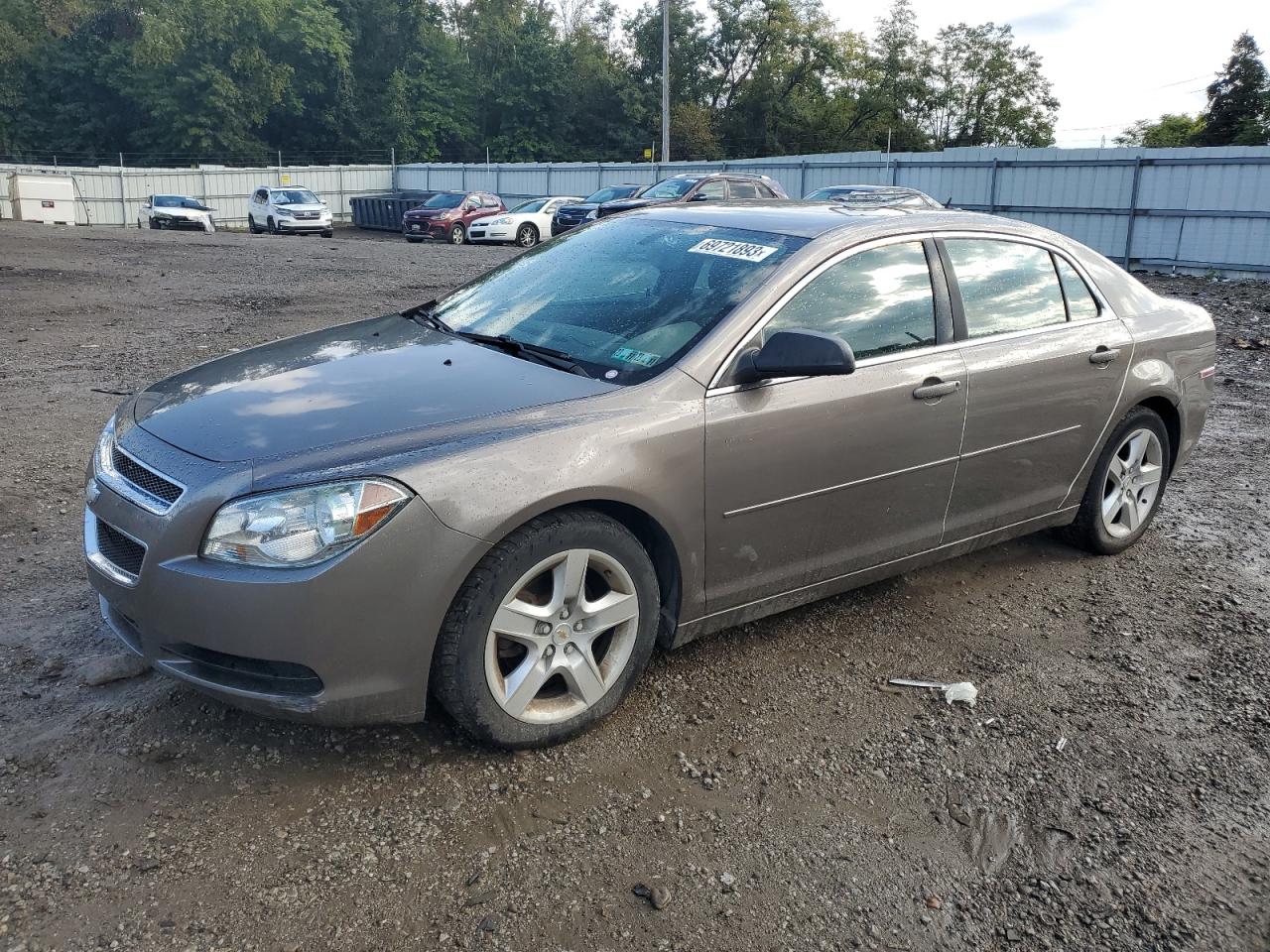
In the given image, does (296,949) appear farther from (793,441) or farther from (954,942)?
(793,441)

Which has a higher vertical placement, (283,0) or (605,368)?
(283,0)

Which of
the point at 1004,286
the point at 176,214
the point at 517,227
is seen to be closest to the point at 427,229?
the point at 517,227

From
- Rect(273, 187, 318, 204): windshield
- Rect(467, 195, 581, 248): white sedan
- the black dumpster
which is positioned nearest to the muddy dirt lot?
Rect(467, 195, 581, 248): white sedan

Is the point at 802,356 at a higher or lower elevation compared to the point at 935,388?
higher

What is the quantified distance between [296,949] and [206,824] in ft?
1.89

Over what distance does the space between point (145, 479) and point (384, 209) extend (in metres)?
36.4

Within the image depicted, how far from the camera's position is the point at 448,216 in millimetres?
29578

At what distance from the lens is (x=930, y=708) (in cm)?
360

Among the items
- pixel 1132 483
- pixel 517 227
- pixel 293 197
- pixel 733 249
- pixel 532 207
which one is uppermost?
pixel 733 249

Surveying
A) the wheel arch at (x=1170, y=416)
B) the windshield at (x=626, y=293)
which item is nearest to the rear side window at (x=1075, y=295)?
the wheel arch at (x=1170, y=416)

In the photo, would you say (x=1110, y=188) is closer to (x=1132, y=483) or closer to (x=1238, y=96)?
(x=1132, y=483)

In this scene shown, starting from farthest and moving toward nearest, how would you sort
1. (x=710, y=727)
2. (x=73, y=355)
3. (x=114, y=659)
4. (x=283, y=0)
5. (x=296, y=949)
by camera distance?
(x=283, y=0)
(x=73, y=355)
(x=114, y=659)
(x=710, y=727)
(x=296, y=949)

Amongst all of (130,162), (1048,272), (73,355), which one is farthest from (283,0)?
(1048,272)

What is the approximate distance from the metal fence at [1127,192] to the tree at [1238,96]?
1257 inches
